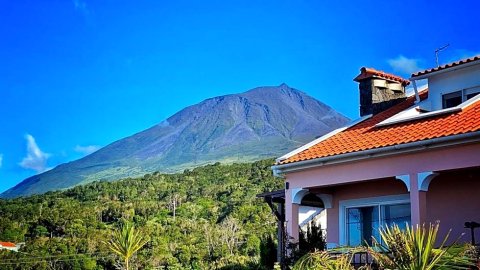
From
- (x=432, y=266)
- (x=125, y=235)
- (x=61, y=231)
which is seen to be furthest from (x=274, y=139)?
(x=432, y=266)

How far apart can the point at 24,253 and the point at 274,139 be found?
14218cm

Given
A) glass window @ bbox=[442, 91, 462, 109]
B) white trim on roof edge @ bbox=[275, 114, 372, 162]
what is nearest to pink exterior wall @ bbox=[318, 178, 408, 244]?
white trim on roof edge @ bbox=[275, 114, 372, 162]

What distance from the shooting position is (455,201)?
12.1m

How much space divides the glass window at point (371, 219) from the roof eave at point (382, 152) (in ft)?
5.00

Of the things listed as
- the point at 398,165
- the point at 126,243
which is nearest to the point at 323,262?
the point at 398,165

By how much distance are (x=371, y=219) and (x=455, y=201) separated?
223 cm

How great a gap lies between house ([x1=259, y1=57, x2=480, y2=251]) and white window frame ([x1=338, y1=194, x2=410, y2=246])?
2 centimetres

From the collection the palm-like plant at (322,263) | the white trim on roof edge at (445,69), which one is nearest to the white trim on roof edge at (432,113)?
the white trim on roof edge at (445,69)

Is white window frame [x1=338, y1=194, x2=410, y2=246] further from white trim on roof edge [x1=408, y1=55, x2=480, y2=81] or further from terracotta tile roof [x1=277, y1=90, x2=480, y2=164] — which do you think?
white trim on roof edge [x1=408, y1=55, x2=480, y2=81]

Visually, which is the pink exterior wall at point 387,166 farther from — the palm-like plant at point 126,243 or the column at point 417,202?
the palm-like plant at point 126,243

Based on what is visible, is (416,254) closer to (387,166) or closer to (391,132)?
(387,166)

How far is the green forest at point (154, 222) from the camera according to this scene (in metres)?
46.5

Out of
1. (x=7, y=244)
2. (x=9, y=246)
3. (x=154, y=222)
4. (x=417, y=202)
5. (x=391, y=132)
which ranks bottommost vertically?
(x=9, y=246)

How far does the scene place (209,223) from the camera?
5734 centimetres
